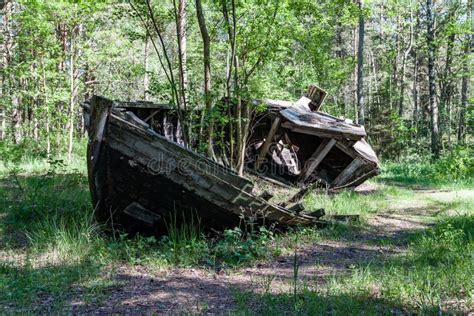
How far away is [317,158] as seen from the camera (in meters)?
9.87

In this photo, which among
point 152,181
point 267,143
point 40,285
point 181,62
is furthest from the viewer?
point 267,143

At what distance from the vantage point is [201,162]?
5.33 meters

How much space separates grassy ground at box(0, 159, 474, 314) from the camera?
3.68 meters

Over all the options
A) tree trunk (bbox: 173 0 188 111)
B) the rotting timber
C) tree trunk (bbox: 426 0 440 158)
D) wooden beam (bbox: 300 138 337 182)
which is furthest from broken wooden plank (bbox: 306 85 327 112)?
the rotting timber

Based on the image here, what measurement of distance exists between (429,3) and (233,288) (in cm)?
1654

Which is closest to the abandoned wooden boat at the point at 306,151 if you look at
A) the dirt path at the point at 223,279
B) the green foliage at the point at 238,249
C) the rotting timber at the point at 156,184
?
the dirt path at the point at 223,279

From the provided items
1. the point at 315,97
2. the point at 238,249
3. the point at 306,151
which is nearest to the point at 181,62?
the point at 238,249

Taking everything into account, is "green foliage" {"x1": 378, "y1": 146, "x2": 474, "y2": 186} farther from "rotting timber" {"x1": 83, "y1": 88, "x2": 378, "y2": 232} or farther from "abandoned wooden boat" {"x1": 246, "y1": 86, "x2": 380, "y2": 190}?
"rotting timber" {"x1": 83, "y1": 88, "x2": 378, "y2": 232}

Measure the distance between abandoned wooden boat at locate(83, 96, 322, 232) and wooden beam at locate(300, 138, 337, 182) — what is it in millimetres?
4166

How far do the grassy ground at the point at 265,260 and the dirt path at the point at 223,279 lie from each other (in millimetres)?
26

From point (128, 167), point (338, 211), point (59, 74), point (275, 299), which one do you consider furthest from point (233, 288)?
point (59, 74)

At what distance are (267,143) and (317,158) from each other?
1.26m

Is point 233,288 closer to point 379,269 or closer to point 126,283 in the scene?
point 126,283

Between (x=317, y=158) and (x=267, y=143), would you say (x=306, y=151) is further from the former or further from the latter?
(x=267, y=143)
